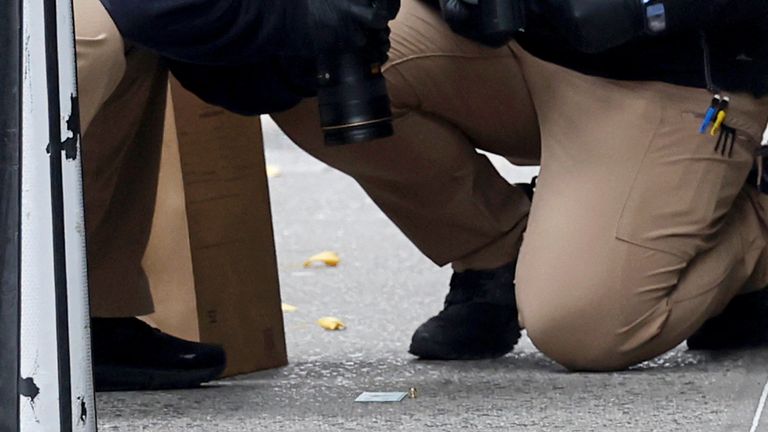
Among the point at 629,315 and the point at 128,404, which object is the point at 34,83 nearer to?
the point at 128,404

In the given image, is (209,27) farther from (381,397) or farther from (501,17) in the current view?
(381,397)

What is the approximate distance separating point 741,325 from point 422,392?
0.62 m

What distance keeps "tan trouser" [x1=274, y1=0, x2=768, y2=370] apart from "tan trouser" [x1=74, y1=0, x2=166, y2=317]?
0.81ft

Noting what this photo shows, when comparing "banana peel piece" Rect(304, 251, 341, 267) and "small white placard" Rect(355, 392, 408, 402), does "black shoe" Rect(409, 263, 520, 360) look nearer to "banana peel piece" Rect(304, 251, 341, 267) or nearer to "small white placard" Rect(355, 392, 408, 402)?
"small white placard" Rect(355, 392, 408, 402)

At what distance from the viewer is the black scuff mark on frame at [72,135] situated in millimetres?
1418

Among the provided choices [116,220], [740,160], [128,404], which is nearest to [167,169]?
[116,220]

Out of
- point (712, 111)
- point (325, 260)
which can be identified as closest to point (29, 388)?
point (712, 111)

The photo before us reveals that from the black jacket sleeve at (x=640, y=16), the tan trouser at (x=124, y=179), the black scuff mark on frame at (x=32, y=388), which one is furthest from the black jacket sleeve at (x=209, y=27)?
the black scuff mark on frame at (x=32, y=388)

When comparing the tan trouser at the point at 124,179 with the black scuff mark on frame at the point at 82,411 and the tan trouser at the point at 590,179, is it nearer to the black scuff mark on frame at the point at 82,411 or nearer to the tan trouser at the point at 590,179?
the tan trouser at the point at 590,179

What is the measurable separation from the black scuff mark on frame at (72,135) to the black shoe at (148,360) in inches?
33.7

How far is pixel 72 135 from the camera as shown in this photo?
1424mm

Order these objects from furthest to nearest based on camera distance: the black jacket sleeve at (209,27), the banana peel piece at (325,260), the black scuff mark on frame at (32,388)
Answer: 1. the banana peel piece at (325,260)
2. the black jacket sleeve at (209,27)
3. the black scuff mark on frame at (32,388)

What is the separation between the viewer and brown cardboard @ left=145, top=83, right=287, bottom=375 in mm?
2355

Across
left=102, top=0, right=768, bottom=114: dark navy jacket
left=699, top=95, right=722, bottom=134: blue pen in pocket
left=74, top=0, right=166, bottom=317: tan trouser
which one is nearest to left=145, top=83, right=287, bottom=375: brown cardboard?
left=74, top=0, right=166, bottom=317: tan trouser
